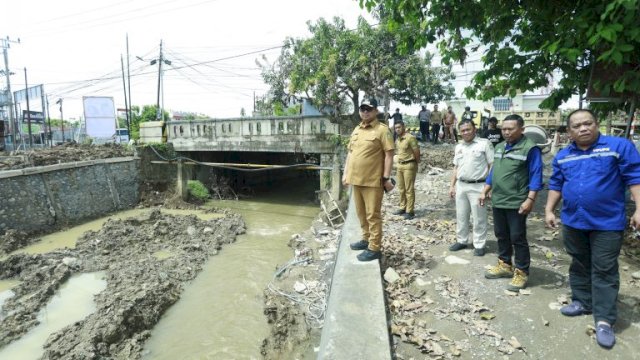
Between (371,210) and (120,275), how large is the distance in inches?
253

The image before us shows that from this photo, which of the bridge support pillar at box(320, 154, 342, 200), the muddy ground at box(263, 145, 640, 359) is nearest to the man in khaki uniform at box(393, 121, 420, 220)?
the muddy ground at box(263, 145, 640, 359)

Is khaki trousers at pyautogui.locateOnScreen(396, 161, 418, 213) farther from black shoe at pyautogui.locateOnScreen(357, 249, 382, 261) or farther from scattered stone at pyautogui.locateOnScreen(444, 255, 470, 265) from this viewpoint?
black shoe at pyautogui.locateOnScreen(357, 249, 382, 261)

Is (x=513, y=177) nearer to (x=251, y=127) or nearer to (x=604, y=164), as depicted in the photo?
(x=604, y=164)

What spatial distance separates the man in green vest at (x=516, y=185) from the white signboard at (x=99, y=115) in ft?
73.2

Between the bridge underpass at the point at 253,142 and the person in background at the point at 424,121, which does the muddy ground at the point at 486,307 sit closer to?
the bridge underpass at the point at 253,142

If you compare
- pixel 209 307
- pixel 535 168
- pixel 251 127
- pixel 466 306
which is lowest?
pixel 209 307

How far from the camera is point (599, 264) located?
2.69 meters

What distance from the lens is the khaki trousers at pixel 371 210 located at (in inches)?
156

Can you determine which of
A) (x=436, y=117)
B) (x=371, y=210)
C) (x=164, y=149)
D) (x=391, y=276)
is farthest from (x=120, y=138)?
(x=391, y=276)

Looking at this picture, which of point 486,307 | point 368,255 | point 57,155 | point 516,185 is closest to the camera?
point 486,307

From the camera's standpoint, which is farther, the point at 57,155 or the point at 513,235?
the point at 57,155

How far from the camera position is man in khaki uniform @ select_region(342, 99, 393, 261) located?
12.9 ft

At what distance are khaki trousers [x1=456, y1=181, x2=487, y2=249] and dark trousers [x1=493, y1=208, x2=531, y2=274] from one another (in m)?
0.56

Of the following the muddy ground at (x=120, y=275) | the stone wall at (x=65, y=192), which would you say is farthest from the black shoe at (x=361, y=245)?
the stone wall at (x=65, y=192)
